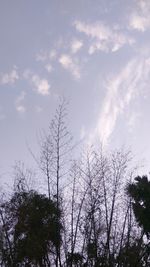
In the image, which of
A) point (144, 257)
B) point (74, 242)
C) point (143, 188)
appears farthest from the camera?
point (143, 188)

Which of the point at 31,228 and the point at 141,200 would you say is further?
the point at 141,200

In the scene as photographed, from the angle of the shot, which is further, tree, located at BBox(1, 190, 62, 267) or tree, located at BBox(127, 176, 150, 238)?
tree, located at BBox(127, 176, 150, 238)

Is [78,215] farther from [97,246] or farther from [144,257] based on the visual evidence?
[144,257]

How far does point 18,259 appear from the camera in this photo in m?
14.9

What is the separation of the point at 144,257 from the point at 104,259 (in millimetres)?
3084

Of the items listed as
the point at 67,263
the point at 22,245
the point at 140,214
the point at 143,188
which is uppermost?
the point at 143,188

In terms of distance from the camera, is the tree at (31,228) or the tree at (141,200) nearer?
the tree at (31,228)

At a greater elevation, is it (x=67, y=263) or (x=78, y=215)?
(x=78, y=215)

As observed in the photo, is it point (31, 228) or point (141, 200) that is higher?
point (141, 200)

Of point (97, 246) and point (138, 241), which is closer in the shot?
point (97, 246)

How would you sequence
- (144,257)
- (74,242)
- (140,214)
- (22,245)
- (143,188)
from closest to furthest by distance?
(74,242), (22,245), (144,257), (140,214), (143,188)

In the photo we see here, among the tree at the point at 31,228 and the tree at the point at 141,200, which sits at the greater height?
the tree at the point at 141,200

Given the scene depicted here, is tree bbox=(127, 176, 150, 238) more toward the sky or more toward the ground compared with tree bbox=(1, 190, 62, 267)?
more toward the sky

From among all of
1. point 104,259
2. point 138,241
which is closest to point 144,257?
point 138,241
